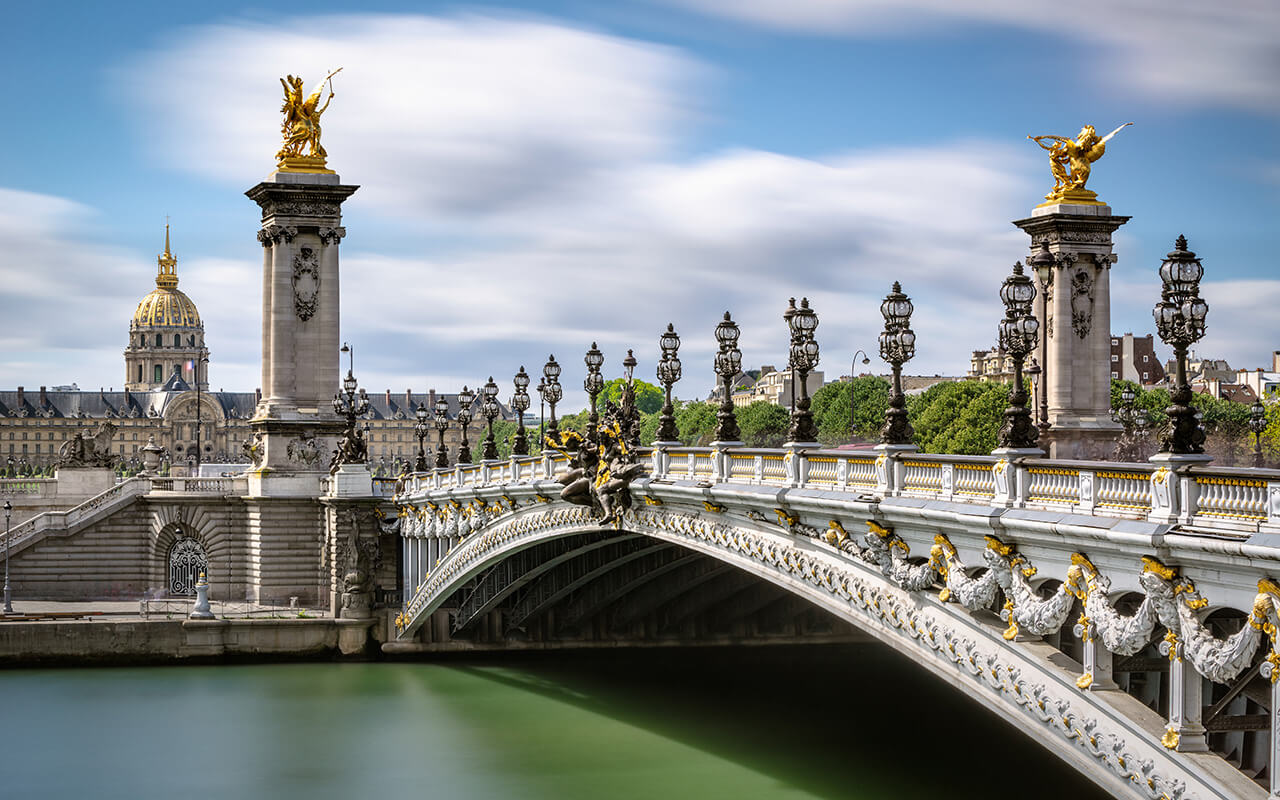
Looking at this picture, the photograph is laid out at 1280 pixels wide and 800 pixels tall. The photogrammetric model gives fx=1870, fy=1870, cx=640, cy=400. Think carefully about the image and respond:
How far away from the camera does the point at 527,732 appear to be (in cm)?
4322

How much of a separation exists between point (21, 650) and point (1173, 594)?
42.3m

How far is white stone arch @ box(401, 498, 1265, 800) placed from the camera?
19.1 metres

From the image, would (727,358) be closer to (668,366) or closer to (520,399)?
(668,366)

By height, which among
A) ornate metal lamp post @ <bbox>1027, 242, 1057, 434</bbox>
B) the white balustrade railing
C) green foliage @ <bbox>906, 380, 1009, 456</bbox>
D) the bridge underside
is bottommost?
the bridge underside

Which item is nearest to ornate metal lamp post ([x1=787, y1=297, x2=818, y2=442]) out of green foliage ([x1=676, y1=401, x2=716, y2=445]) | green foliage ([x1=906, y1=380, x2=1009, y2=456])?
green foliage ([x1=906, y1=380, x2=1009, y2=456])

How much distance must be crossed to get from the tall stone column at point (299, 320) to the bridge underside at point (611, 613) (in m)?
12.3

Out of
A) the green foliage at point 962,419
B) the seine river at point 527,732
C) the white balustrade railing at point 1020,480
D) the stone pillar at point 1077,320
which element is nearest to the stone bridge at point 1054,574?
the white balustrade railing at point 1020,480

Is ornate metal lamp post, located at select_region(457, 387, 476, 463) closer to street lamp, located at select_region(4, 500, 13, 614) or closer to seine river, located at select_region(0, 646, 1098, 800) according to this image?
seine river, located at select_region(0, 646, 1098, 800)

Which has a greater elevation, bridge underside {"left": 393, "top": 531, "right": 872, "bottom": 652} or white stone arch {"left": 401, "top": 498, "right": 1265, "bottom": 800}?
white stone arch {"left": 401, "top": 498, "right": 1265, "bottom": 800}

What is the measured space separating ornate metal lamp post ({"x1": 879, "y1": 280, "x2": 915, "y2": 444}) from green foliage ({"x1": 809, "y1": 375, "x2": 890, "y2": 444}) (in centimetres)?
7234

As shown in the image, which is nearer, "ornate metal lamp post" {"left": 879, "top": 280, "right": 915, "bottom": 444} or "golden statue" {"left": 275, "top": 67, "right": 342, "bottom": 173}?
"ornate metal lamp post" {"left": 879, "top": 280, "right": 915, "bottom": 444}

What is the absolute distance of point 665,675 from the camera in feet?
169

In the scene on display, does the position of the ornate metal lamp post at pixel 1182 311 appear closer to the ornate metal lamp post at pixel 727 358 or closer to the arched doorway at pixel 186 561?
the ornate metal lamp post at pixel 727 358

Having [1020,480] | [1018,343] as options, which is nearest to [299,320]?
[1018,343]
